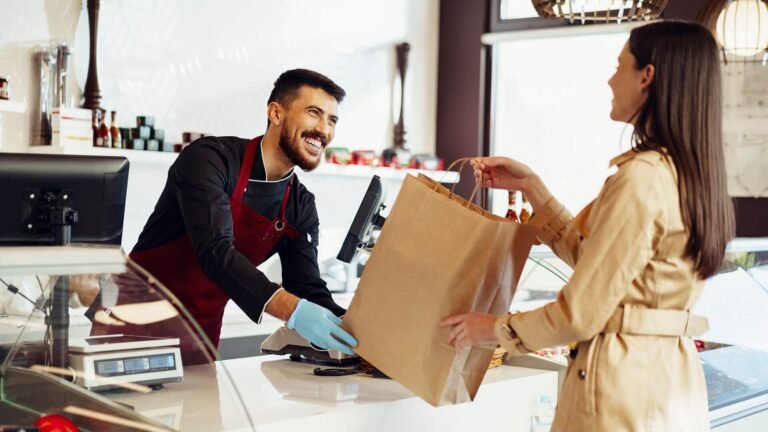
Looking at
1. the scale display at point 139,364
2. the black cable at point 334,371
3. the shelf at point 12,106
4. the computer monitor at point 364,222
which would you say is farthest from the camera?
the shelf at point 12,106

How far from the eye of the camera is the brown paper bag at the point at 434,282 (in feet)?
6.01

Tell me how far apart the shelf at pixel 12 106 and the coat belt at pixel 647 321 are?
2939 mm

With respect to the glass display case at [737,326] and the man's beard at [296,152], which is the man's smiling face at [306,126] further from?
the glass display case at [737,326]

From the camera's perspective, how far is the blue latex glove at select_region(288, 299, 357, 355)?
2.02m

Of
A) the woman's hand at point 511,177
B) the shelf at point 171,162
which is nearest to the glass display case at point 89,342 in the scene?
the woman's hand at point 511,177

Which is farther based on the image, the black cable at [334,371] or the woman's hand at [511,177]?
the black cable at [334,371]

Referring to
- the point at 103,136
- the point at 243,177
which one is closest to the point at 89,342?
the point at 243,177

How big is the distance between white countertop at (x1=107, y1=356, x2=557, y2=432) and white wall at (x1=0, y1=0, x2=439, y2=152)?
232 centimetres

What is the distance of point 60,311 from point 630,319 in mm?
1075

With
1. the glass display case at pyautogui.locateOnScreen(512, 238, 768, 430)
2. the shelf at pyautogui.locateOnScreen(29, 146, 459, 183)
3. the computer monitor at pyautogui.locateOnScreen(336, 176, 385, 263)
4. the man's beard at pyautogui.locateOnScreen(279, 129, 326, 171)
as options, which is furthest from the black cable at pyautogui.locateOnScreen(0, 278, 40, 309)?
the glass display case at pyautogui.locateOnScreen(512, 238, 768, 430)

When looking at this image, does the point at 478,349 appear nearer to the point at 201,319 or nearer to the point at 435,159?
the point at 201,319

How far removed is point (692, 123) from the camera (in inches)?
66.1

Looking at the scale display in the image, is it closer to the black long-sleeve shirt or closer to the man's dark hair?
the black long-sleeve shirt

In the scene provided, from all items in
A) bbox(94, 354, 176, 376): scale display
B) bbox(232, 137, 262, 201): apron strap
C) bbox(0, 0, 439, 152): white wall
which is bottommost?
bbox(94, 354, 176, 376): scale display
